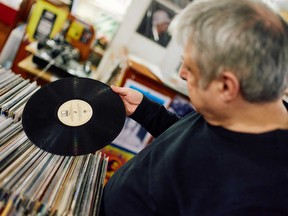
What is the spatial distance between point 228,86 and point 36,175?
529 millimetres

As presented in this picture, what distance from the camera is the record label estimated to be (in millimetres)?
866

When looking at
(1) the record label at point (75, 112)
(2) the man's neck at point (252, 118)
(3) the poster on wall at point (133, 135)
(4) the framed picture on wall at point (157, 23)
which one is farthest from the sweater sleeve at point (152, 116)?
(4) the framed picture on wall at point (157, 23)

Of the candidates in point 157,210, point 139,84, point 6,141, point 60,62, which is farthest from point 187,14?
point 60,62

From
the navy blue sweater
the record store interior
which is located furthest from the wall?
the navy blue sweater

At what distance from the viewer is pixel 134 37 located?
7.07 ft

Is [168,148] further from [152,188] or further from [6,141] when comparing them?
[6,141]

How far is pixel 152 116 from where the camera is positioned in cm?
100

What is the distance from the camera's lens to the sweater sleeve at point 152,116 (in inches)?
39.2

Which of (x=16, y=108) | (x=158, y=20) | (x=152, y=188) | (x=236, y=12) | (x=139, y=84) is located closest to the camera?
(x=236, y=12)

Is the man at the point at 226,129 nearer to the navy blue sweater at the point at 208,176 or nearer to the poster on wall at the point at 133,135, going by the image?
the navy blue sweater at the point at 208,176

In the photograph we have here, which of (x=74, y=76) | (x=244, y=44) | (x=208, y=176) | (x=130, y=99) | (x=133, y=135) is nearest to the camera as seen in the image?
(x=244, y=44)

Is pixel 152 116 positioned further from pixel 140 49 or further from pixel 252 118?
pixel 140 49

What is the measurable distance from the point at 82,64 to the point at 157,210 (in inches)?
75.2

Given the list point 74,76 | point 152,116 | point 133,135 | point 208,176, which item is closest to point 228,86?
point 208,176
